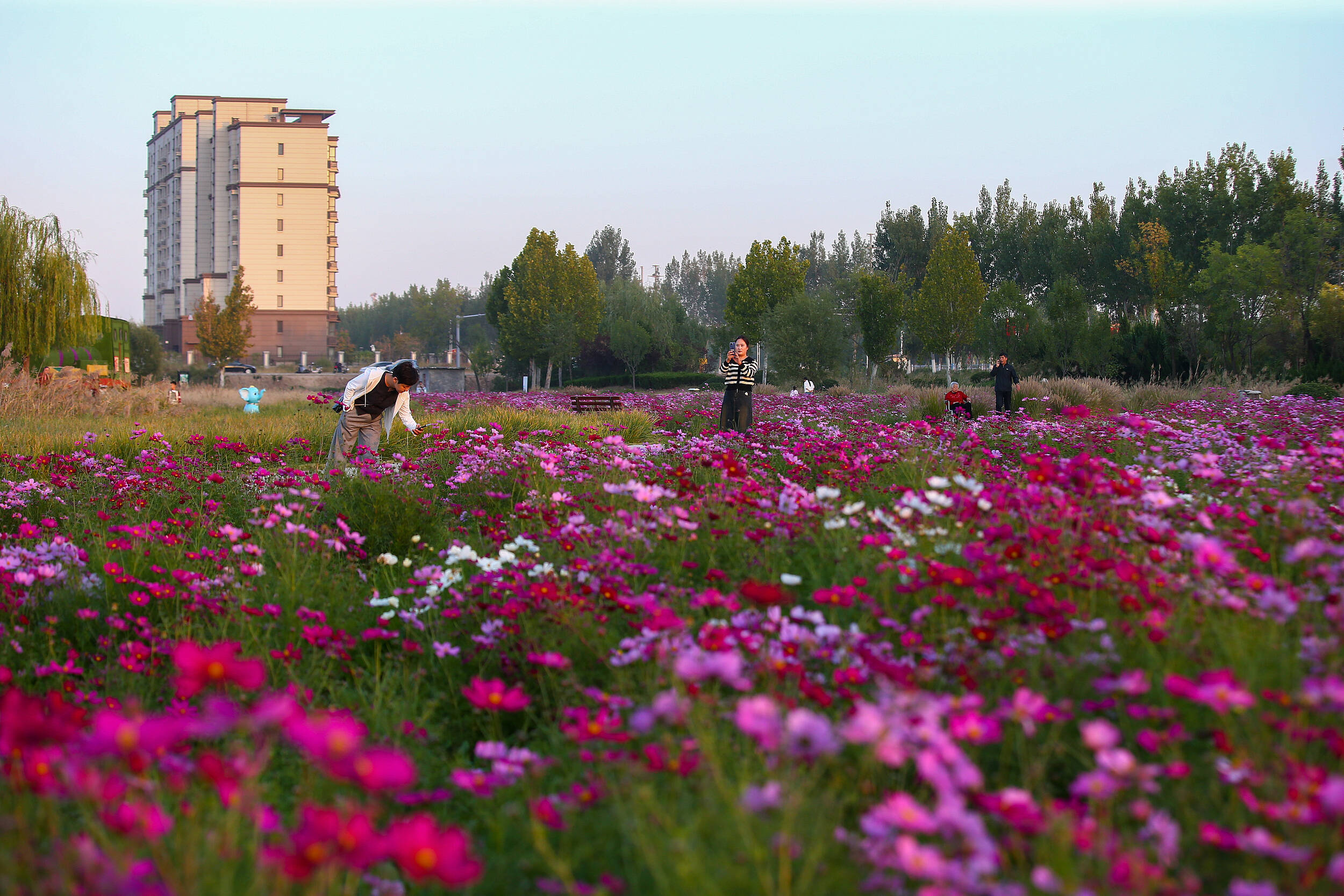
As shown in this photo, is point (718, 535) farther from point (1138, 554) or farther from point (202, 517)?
point (202, 517)

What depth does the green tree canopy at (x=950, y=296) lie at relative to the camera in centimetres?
3888

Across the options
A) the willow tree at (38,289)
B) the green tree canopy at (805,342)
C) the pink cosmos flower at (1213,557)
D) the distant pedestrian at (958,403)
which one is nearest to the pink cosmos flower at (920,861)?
the pink cosmos flower at (1213,557)

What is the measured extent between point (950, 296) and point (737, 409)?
1155 inches

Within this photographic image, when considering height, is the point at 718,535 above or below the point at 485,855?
above

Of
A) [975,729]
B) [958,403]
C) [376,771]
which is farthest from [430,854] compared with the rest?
[958,403]

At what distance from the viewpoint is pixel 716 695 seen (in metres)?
2.55

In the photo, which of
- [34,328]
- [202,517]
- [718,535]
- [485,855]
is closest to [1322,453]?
[718,535]

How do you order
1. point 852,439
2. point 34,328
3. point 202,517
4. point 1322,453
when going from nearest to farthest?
point 1322,453, point 202,517, point 852,439, point 34,328

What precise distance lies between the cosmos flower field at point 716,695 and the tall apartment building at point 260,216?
7375cm

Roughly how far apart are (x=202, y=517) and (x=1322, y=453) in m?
6.87

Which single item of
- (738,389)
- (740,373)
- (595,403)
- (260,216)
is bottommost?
(595,403)

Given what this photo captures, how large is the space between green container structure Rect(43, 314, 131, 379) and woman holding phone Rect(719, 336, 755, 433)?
14.8m

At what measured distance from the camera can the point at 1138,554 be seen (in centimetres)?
348

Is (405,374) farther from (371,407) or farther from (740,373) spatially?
(740,373)
